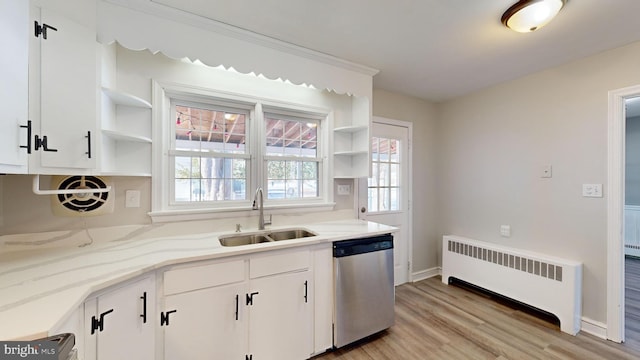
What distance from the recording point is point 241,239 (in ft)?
6.64

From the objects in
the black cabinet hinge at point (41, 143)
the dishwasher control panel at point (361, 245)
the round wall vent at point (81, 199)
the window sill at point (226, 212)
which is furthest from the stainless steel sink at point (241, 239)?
the black cabinet hinge at point (41, 143)

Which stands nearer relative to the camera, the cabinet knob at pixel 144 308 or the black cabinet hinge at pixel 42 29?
the black cabinet hinge at pixel 42 29

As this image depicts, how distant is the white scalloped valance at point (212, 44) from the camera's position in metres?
1.50

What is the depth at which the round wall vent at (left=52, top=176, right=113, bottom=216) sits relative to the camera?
1.57m

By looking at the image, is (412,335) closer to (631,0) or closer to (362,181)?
(362,181)

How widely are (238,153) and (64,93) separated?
3.69 ft

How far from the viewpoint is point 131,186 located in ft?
5.83

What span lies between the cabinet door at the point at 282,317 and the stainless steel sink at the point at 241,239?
1.38ft

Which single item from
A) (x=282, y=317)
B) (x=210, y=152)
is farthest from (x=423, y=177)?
(x=210, y=152)

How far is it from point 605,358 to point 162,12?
3.97 meters

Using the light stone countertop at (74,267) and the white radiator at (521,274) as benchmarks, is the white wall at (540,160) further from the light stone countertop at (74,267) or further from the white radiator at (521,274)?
the light stone countertop at (74,267)

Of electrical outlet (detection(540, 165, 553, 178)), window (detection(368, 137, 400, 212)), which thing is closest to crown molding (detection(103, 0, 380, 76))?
window (detection(368, 137, 400, 212))

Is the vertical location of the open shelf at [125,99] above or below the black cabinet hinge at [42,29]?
below

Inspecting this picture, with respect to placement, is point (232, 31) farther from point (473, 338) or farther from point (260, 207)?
point (473, 338)
